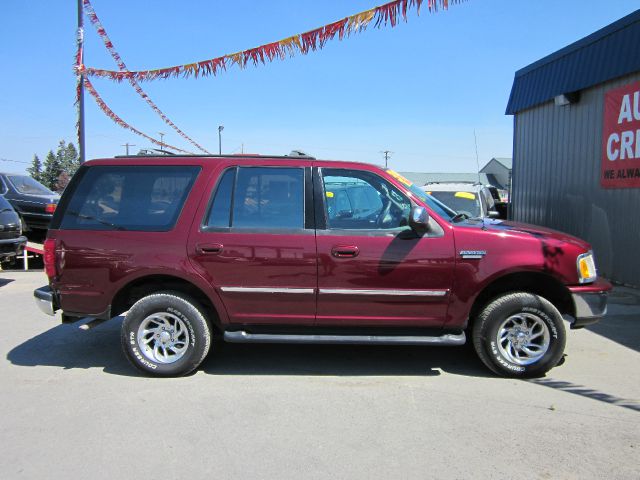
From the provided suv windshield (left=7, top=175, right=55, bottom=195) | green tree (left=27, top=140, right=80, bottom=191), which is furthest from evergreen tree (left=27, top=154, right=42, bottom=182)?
suv windshield (left=7, top=175, right=55, bottom=195)

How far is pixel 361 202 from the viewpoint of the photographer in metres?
4.54

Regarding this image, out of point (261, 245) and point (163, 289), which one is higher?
point (261, 245)

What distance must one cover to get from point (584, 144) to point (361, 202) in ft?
23.7

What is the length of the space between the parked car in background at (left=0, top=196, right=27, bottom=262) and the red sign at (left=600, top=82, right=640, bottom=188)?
1091 cm

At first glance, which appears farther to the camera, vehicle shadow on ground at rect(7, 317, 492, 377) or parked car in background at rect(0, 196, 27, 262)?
parked car in background at rect(0, 196, 27, 262)

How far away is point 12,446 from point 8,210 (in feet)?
24.1

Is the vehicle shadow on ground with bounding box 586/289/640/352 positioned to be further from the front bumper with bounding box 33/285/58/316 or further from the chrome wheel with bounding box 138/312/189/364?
the front bumper with bounding box 33/285/58/316

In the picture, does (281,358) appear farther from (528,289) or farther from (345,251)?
(528,289)

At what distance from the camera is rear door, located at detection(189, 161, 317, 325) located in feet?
14.3

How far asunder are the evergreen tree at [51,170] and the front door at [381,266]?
87646 mm

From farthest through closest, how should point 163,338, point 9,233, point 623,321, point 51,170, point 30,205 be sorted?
point 51,170, point 30,205, point 9,233, point 623,321, point 163,338

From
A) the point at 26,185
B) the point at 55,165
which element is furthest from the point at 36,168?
the point at 26,185

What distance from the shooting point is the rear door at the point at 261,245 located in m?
4.37

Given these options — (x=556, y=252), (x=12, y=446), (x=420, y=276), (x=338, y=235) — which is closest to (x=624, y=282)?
(x=556, y=252)
